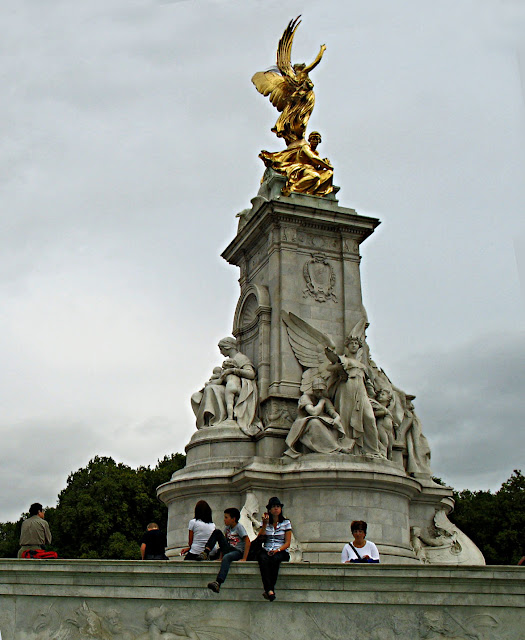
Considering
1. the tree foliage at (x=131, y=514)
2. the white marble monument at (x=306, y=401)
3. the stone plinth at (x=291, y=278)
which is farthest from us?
the tree foliage at (x=131, y=514)

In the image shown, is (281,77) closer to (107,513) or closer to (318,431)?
(318,431)

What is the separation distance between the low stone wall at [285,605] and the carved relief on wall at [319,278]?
1150 centimetres

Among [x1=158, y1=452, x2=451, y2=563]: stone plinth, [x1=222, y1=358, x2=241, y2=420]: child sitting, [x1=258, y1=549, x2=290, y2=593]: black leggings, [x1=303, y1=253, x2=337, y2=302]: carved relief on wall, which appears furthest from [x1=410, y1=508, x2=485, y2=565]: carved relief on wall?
[x1=258, y1=549, x2=290, y2=593]: black leggings

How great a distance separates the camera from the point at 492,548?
4244cm

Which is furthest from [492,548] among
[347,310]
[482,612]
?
[482,612]

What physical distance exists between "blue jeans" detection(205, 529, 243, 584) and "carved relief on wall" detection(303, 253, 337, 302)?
10.7 meters

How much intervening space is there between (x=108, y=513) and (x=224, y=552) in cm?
3796

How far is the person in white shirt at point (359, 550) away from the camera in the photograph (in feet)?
34.2

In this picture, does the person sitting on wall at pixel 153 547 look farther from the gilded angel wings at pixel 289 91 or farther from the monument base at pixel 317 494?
the gilded angel wings at pixel 289 91

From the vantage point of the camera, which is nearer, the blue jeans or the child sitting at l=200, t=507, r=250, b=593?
the blue jeans

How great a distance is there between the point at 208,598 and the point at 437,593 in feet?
9.14

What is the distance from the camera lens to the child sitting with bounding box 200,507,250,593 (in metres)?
9.67

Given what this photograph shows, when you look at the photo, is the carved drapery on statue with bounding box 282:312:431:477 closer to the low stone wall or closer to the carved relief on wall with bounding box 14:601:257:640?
the low stone wall

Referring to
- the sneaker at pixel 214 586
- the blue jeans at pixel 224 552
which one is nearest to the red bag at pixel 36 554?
the blue jeans at pixel 224 552
